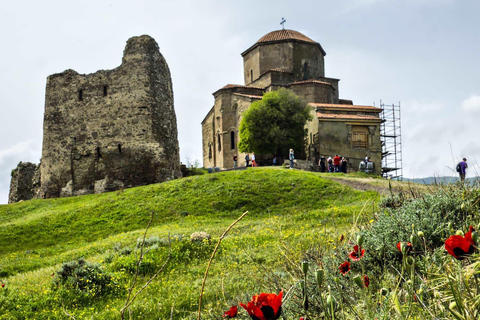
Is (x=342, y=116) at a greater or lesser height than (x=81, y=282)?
greater

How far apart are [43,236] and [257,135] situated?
1978 cm

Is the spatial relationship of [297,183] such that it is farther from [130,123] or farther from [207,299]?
[207,299]

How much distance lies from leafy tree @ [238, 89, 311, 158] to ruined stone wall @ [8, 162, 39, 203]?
14763 mm

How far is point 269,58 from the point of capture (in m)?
42.2

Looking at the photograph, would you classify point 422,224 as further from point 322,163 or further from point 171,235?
point 322,163

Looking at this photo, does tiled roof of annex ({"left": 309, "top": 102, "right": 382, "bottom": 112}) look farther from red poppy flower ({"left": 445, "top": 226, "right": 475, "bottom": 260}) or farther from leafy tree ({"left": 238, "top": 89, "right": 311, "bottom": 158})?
red poppy flower ({"left": 445, "top": 226, "right": 475, "bottom": 260})

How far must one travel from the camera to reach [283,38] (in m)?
42.1

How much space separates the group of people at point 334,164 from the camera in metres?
29.1

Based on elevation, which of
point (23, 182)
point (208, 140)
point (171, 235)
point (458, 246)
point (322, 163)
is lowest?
point (171, 235)

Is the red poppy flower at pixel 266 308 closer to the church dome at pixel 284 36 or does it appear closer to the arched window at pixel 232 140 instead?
the arched window at pixel 232 140

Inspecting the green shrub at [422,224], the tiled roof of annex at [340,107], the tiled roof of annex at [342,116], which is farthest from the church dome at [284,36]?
the green shrub at [422,224]

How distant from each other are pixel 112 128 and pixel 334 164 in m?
13.4

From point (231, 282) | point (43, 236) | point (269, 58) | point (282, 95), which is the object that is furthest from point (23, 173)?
point (231, 282)

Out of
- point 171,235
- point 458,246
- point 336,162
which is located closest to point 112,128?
point 336,162
